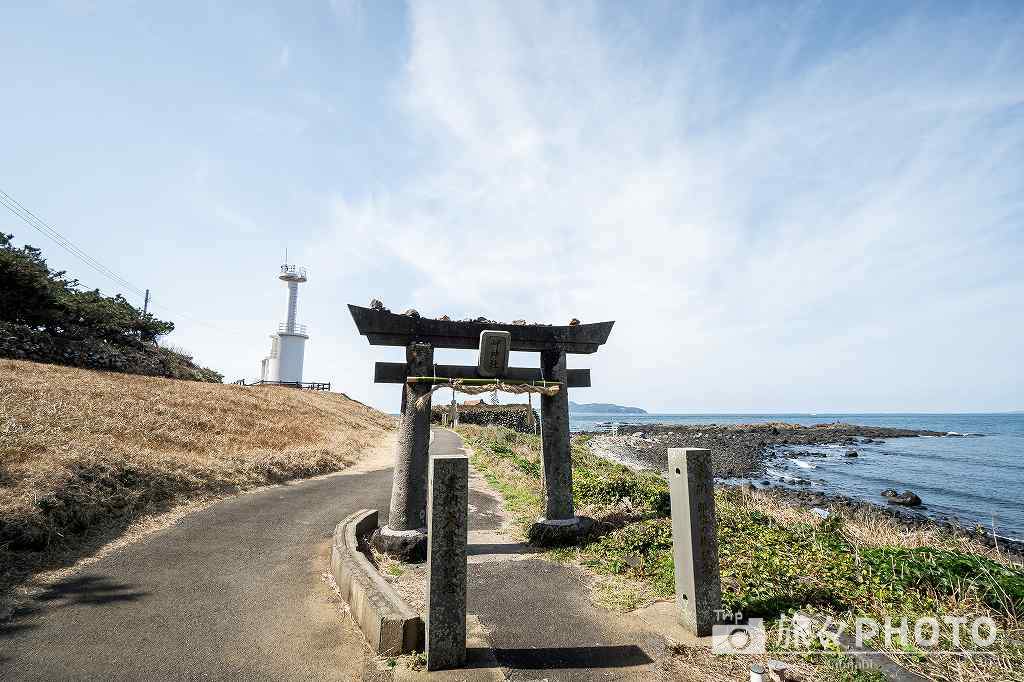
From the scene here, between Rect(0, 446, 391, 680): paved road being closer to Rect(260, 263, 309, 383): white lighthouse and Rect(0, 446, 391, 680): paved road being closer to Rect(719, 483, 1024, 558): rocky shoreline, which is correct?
Rect(719, 483, 1024, 558): rocky shoreline

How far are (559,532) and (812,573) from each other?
3.60 meters

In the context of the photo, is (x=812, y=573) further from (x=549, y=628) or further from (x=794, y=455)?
(x=794, y=455)

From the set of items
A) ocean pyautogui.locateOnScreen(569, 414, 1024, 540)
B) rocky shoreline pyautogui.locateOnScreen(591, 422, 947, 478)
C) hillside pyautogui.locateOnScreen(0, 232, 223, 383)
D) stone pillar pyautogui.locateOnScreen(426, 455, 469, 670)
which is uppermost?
hillside pyautogui.locateOnScreen(0, 232, 223, 383)

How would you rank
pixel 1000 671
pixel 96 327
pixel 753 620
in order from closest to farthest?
1. pixel 1000 671
2. pixel 753 620
3. pixel 96 327

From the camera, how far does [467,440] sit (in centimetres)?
2703

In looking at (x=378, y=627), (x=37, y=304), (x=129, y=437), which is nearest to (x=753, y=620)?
(x=378, y=627)

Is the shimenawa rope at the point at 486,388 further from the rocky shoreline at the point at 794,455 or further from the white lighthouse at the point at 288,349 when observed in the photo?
the white lighthouse at the point at 288,349

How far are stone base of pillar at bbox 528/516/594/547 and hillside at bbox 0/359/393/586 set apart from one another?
7.34 metres

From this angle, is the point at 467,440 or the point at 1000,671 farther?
the point at 467,440

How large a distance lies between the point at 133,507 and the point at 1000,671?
42.0ft

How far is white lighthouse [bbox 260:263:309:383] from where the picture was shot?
45344 millimetres

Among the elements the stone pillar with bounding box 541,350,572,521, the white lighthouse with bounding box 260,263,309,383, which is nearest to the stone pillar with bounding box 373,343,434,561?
the stone pillar with bounding box 541,350,572,521

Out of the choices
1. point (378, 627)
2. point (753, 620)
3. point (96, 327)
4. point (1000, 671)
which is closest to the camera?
point (1000, 671)

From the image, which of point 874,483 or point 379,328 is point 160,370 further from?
point 874,483
